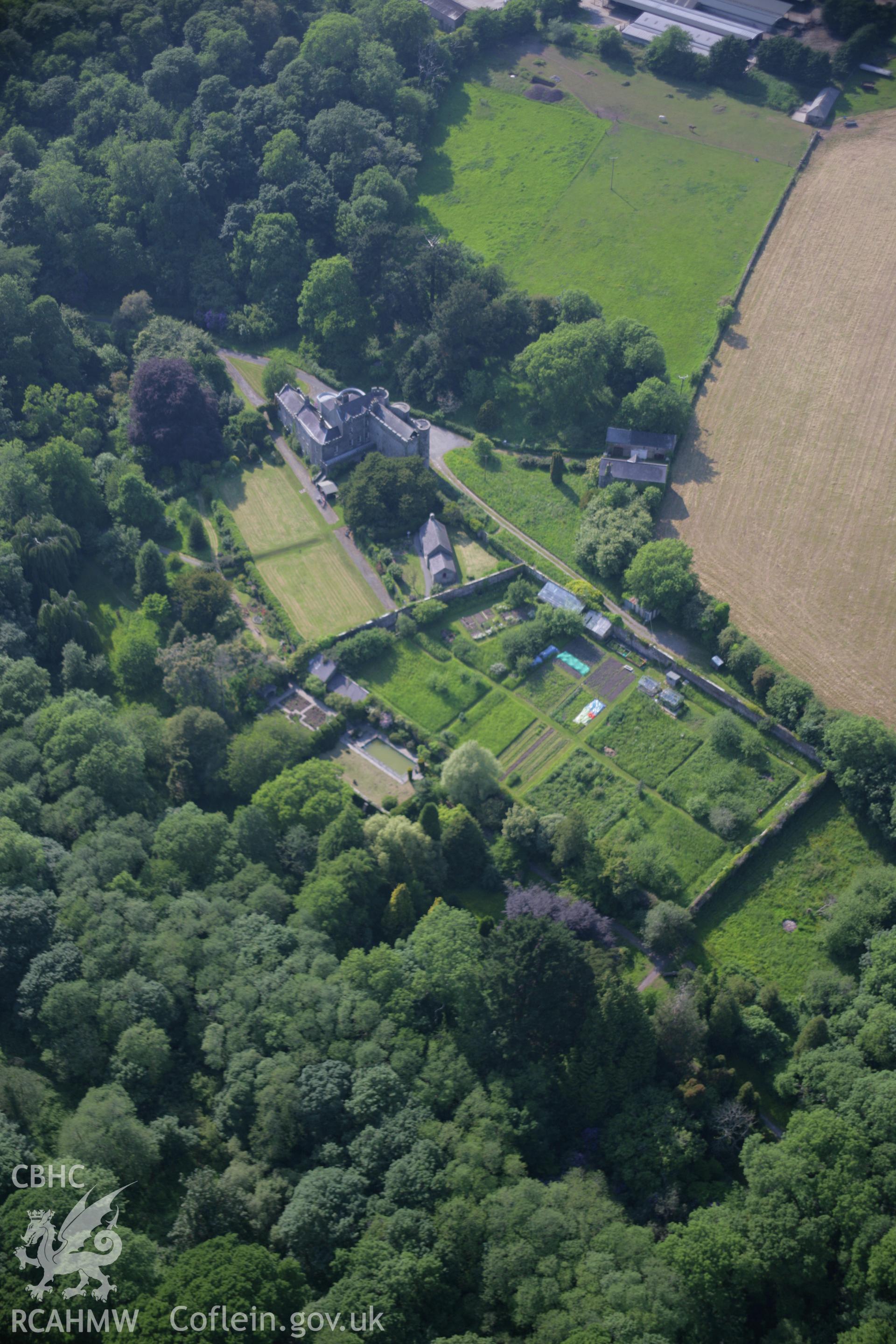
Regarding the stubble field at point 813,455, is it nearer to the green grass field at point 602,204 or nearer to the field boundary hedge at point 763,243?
the field boundary hedge at point 763,243

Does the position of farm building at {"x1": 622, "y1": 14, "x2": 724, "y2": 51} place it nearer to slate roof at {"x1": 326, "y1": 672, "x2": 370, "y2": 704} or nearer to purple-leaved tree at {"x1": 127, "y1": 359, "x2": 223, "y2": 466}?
purple-leaved tree at {"x1": 127, "y1": 359, "x2": 223, "y2": 466}

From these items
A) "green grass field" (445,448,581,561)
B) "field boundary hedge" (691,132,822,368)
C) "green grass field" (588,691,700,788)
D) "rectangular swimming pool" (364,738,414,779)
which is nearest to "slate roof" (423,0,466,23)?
"field boundary hedge" (691,132,822,368)

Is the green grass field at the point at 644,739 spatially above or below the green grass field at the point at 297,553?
above

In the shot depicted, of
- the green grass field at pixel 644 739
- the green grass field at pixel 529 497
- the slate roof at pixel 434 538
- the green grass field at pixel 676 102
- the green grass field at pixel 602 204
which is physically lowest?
the green grass field at pixel 644 739

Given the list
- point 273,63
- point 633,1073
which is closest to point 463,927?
point 633,1073

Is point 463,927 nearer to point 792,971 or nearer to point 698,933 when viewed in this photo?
point 698,933

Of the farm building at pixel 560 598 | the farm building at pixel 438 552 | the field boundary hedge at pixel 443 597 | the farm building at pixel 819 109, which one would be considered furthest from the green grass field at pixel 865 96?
the farm building at pixel 560 598
